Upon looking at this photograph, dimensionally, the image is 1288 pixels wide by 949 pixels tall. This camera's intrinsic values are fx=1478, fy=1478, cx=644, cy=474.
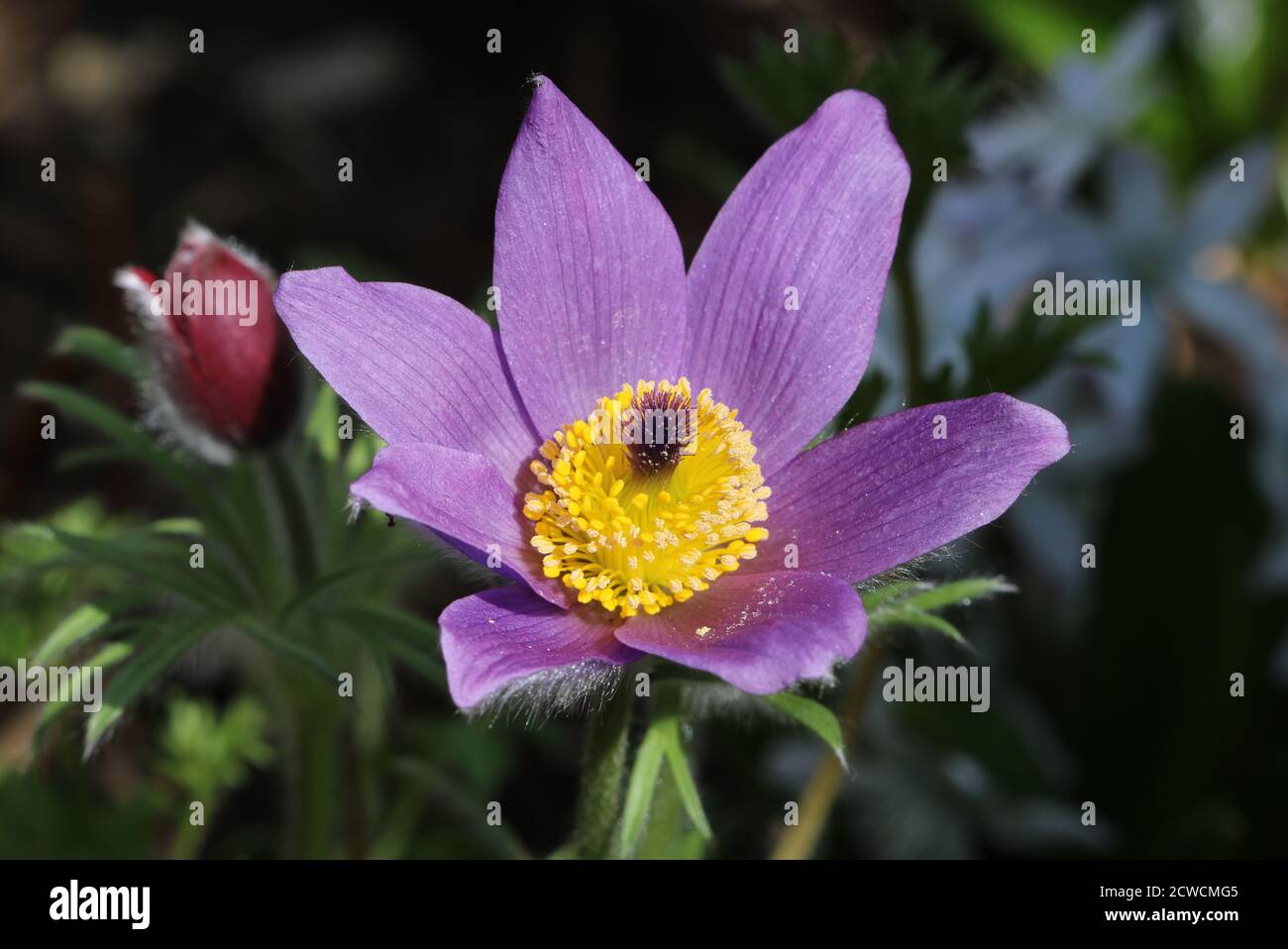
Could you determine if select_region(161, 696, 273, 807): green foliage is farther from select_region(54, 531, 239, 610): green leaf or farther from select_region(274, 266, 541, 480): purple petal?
select_region(274, 266, 541, 480): purple petal

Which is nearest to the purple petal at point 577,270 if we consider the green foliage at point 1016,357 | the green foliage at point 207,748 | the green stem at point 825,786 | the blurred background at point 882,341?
the blurred background at point 882,341

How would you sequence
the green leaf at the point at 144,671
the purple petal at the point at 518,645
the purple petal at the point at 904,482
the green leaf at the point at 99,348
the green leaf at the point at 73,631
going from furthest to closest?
the green leaf at the point at 99,348, the green leaf at the point at 73,631, the green leaf at the point at 144,671, the purple petal at the point at 904,482, the purple petal at the point at 518,645

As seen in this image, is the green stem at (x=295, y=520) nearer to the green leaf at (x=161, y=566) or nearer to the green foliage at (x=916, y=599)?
the green leaf at (x=161, y=566)

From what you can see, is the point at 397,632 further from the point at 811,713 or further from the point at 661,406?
the point at 811,713

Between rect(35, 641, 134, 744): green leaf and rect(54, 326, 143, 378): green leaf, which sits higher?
rect(54, 326, 143, 378): green leaf

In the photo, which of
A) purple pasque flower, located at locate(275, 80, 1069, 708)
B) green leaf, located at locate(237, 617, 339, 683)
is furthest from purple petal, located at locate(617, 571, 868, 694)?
green leaf, located at locate(237, 617, 339, 683)

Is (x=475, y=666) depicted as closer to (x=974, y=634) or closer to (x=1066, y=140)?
(x=974, y=634)

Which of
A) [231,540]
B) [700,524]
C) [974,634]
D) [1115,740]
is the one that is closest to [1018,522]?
[974,634]
